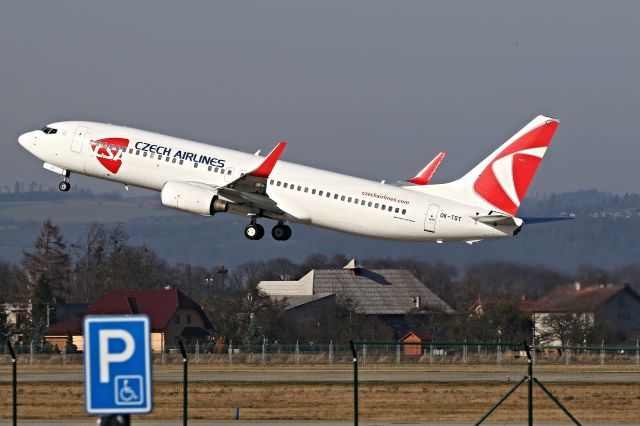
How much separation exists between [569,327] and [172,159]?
21732 mm

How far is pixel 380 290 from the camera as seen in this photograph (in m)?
91.8

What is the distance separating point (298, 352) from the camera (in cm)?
6369

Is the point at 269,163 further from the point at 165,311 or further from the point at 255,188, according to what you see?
the point at 165,311

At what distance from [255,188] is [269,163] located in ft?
8.25

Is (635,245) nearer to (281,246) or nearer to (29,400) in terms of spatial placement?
(29,400)

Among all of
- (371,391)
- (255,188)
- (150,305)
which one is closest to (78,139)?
(255,188)

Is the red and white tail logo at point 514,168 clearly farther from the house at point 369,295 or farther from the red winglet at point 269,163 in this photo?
the house at point 369,295

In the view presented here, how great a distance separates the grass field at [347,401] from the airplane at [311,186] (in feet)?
41.4

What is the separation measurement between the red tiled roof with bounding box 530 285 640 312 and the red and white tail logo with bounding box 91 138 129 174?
2267 centimetres

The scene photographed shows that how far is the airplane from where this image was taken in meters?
55.8

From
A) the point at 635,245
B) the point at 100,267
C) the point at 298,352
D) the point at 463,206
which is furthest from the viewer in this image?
the point at 100,267

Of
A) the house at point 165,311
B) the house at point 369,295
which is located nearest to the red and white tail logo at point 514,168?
the house at point 369,295

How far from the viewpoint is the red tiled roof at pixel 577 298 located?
62.8m

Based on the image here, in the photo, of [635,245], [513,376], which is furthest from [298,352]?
[635,245]
